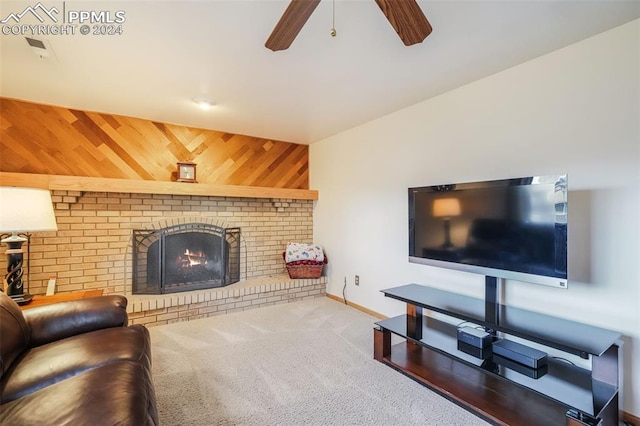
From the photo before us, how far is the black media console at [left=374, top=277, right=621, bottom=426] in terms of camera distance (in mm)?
1552

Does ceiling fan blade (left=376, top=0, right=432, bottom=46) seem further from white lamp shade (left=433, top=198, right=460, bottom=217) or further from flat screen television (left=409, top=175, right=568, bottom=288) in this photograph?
white lamp shade (left=433, top=198, right=460, bottom=217)

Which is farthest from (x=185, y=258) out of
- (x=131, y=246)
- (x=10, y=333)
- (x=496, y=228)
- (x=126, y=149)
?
(x=496, y=228)

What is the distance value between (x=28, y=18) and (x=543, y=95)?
125 inches

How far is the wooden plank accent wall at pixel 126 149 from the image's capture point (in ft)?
9.61

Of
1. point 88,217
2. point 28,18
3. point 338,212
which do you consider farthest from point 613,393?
point 88,217

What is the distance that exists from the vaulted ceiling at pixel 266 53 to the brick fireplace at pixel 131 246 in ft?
3.39

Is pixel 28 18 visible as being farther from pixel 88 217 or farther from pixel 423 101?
pixel 423 101

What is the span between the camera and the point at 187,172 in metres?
3.60

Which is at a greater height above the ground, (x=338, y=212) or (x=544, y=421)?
(x=338, y=212)

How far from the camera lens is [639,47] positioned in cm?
172

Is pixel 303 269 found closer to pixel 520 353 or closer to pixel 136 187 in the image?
pixel 136 187

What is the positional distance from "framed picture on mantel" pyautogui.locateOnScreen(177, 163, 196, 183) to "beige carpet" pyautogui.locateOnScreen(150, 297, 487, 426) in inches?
62.6

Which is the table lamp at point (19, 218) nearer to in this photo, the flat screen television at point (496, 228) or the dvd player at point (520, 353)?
the flat screen television at point (496, 228)

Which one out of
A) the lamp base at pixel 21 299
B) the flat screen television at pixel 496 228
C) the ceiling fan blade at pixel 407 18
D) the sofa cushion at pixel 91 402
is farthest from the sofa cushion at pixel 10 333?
the flat screen television at pixel 496 228
